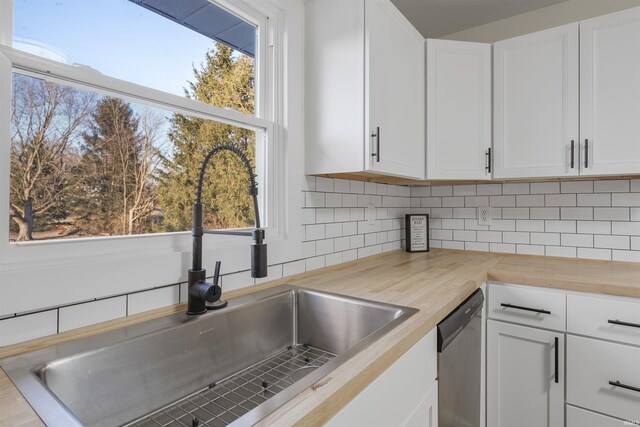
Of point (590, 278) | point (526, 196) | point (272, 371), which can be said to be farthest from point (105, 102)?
point (526, 196)

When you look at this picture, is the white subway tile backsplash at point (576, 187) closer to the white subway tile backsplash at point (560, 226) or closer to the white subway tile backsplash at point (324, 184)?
the white subway tile backsplash at point (560, 226)

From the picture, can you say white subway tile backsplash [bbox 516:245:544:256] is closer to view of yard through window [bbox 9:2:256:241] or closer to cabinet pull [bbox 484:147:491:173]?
cabinet pull [bbox 484:147:491:173]

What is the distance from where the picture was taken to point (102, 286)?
956 mm

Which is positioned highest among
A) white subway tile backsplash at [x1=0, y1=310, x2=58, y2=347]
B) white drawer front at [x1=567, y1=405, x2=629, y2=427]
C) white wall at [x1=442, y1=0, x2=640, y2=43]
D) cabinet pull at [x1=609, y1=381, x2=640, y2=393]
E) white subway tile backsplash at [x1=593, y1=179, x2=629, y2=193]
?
white wall at [x1=442, y1=0, x2=640, y2=43]

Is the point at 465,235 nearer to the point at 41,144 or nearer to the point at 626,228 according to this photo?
the point at 626,228

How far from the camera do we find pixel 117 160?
107 centimetres

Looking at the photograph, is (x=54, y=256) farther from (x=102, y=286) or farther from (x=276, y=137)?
(x=276, y=137)

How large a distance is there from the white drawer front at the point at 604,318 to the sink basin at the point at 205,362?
91cm

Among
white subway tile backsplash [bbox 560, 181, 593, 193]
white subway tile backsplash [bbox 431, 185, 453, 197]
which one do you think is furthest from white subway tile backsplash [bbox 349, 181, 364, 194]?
white subway tile backsplash [bbox 560, 181, 593, 193]

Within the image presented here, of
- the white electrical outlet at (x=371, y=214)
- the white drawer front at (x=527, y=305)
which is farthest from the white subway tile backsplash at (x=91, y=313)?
the white drawer front at (x=527, y=305)

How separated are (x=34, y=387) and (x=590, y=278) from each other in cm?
196

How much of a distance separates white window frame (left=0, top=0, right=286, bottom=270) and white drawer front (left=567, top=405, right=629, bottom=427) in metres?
1.46

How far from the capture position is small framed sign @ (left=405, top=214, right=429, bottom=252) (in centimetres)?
242

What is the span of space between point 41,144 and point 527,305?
1.93m
